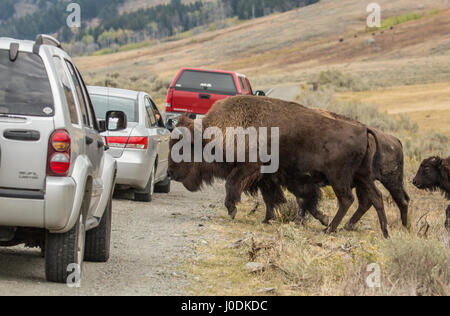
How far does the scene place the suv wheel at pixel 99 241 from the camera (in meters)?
8.42

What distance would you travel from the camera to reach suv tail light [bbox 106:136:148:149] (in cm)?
1311

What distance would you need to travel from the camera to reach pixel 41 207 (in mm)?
6492

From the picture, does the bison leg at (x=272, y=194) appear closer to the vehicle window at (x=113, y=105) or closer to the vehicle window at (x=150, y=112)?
the vehicle window at (x=113, y=105)

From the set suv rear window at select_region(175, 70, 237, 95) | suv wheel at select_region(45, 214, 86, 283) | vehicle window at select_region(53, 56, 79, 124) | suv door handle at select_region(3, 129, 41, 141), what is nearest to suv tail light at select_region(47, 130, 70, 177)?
suv door handle at select_region(3, 129, 41, 141)

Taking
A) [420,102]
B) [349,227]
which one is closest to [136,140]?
[349,227]

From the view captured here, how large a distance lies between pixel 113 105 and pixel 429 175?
16.9 feet

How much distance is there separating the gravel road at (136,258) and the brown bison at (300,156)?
915 millimetres

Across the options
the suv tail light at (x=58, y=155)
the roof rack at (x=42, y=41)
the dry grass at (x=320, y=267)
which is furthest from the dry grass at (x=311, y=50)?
the suv tail light at (x=58, y=155)

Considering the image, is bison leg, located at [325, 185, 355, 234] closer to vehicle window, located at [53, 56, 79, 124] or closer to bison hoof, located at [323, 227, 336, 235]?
bison hoof, located at [323, 227, 336, 235]

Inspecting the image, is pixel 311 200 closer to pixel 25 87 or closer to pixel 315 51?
pixel 25 87

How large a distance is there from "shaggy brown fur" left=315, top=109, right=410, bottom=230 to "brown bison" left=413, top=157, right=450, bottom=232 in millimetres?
709

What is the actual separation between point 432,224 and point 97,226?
17.9ft
